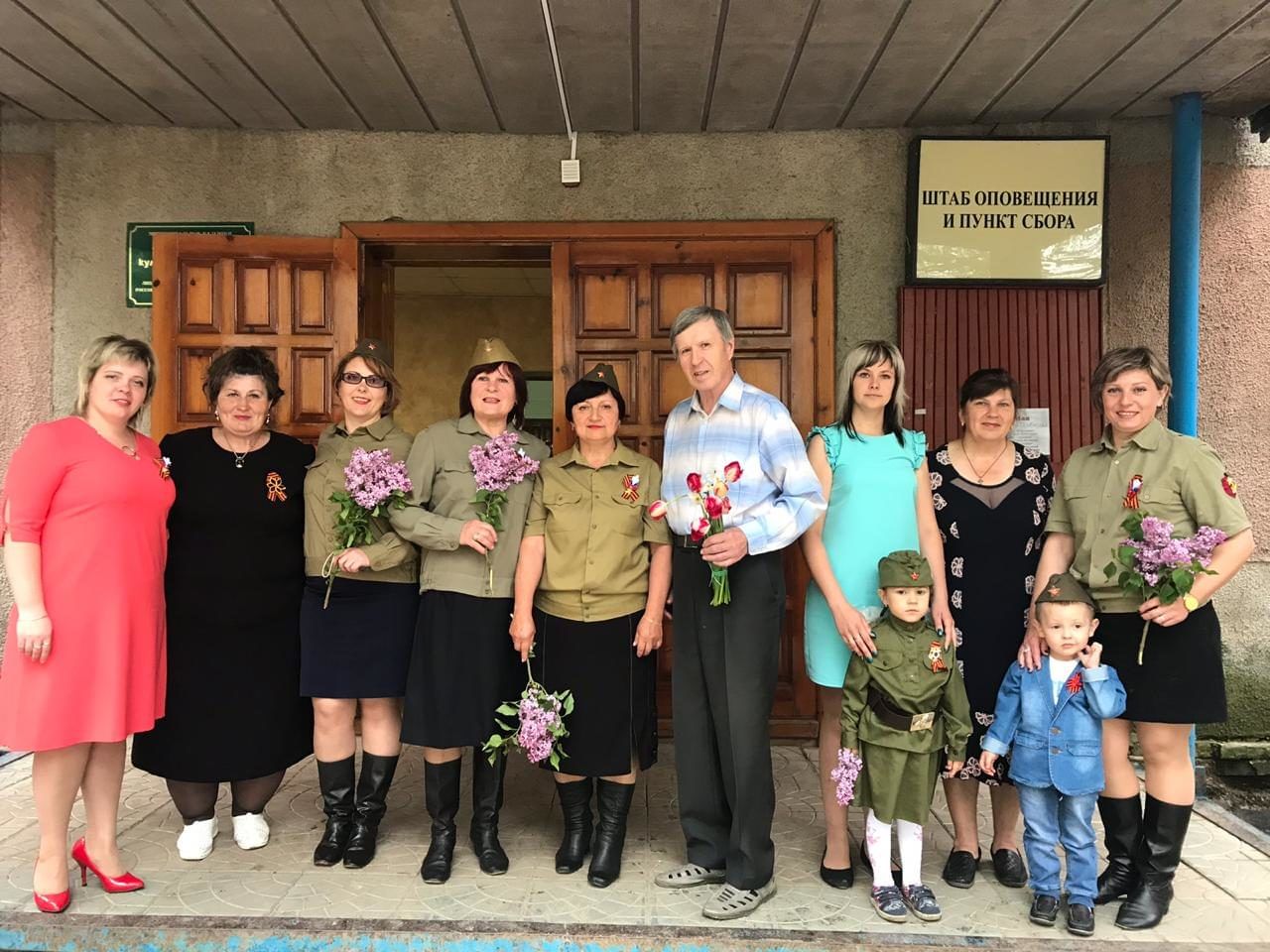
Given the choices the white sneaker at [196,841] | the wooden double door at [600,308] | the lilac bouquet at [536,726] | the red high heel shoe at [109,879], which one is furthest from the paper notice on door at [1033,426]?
the red high heel shoe at [109,879]

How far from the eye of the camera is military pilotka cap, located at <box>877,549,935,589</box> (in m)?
2.74

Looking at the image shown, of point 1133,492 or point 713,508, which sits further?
point 1133,492

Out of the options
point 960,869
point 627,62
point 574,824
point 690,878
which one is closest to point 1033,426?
point 960,869

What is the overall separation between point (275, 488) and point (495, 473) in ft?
2.84

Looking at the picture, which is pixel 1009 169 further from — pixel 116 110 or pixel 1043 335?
pixel 116 110

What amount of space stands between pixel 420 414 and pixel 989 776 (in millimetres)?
8098

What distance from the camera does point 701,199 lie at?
14.8 ft

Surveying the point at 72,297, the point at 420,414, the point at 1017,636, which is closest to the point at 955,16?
the point at 1017,636

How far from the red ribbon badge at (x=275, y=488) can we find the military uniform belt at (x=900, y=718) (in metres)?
2.25

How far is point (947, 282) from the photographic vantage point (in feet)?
14.5

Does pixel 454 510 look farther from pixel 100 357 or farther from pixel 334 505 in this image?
pixel 100 357

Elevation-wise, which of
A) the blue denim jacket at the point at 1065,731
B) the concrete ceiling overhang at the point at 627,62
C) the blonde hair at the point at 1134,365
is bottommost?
the blue denim jacket at the point at 1065,731

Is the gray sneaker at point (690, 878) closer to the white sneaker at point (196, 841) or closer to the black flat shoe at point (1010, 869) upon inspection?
the black flat shoe at point (1010, 869)

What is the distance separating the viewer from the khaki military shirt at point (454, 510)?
3.03 m
